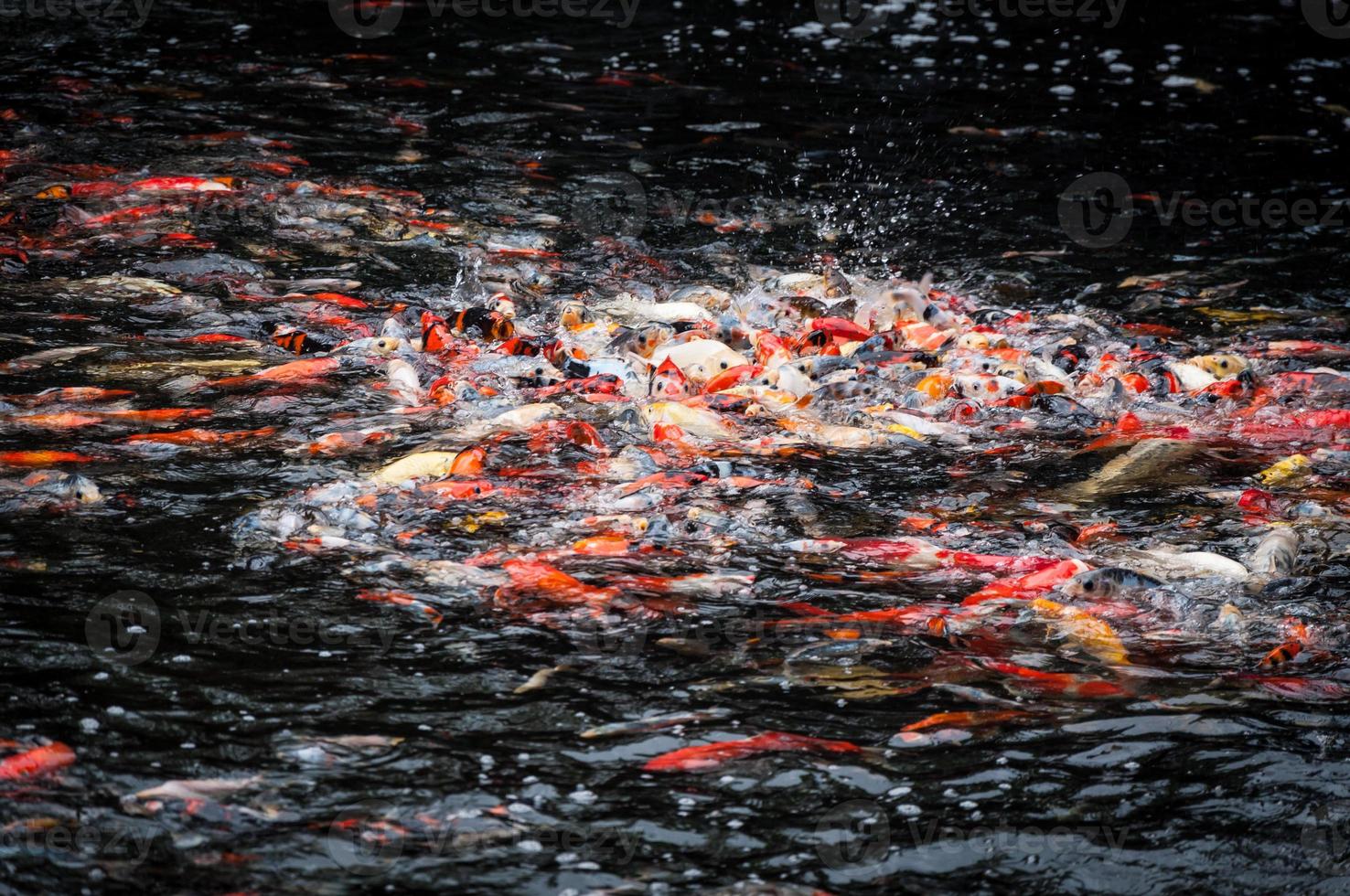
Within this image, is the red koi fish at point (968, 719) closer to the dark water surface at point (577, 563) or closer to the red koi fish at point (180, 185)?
the dark water surface at point (577, 563)

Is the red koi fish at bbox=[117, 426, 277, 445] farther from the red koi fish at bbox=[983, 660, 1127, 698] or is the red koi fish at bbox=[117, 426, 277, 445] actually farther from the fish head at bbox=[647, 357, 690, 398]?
the red koi fish at bbox=[983, 660, 1127, 698]

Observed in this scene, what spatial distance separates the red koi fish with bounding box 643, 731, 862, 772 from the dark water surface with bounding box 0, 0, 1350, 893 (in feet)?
0.11

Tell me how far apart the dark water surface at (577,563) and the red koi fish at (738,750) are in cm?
4

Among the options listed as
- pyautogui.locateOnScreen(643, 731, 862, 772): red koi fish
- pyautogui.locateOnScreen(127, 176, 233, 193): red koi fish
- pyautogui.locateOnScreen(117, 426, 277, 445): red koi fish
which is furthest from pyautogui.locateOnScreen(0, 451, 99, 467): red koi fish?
pyautogui.locateOnScreen(127, 176, 233, 193): red koi fish

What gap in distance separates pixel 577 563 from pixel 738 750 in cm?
111

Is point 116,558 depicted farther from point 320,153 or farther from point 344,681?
point 320,153

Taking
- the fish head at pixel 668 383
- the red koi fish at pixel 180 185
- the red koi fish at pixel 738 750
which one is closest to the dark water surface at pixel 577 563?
the red koi fish at pixel 738 750

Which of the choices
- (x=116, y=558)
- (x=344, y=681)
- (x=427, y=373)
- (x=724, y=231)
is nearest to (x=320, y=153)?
(x=724, y=231)

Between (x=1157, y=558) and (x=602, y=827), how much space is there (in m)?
2.36

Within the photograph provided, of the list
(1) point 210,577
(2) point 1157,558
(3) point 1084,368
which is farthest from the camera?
(3) point 1084,368

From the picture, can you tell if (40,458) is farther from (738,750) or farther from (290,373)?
(738,750)

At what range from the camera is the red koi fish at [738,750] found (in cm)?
319

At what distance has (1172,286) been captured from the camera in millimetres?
7723

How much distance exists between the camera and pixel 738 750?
3.25 m
